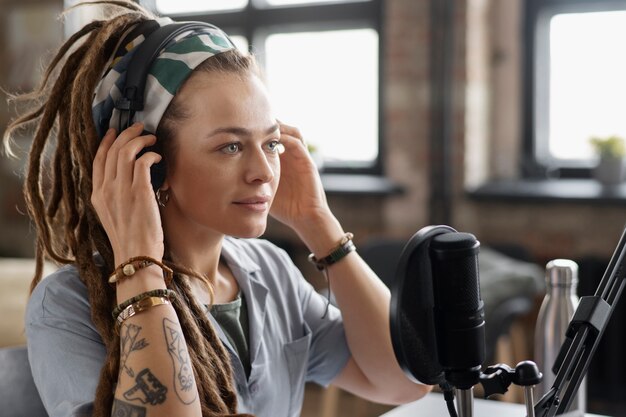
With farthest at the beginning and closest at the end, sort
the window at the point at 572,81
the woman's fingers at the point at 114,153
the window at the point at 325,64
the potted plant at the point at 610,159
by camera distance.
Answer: the window at the point at 325,64
the window at the point at 572,81
the potted plant at the point at 610,159
the woman's fingers at the point at 114,153

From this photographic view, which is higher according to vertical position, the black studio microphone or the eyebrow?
the eyebrow

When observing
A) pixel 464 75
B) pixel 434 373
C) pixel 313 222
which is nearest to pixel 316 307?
pixel 313 222

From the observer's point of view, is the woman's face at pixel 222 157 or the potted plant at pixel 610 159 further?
the potted plant at pixel 610 159

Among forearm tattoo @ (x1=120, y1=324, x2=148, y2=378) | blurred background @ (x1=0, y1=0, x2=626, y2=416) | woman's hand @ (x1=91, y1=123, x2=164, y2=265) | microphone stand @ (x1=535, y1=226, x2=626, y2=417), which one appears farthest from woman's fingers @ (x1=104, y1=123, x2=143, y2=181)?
blurred background @ (x1=0, y1=0, x2=626, y2=416)

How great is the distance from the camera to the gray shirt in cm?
117

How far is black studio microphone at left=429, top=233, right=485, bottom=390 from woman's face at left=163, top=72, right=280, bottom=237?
50 centimetres

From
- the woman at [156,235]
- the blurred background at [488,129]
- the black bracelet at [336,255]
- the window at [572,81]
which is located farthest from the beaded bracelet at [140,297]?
the window at [572,81]

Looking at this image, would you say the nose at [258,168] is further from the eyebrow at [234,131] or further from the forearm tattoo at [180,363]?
the forearm tattoo at [180,363]

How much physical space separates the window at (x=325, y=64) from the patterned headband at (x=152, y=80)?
301 centimetres

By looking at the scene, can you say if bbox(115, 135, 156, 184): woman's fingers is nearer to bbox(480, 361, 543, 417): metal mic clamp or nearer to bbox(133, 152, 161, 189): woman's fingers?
bbox(133, 152, 161, 189): woman's fingers

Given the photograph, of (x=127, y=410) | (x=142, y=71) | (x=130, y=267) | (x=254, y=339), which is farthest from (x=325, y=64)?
(x=127, y=410)

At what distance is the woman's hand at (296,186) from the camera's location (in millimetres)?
1562

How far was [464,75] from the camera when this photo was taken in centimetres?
376

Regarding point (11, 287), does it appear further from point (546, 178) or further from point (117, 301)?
point (546, 178)
